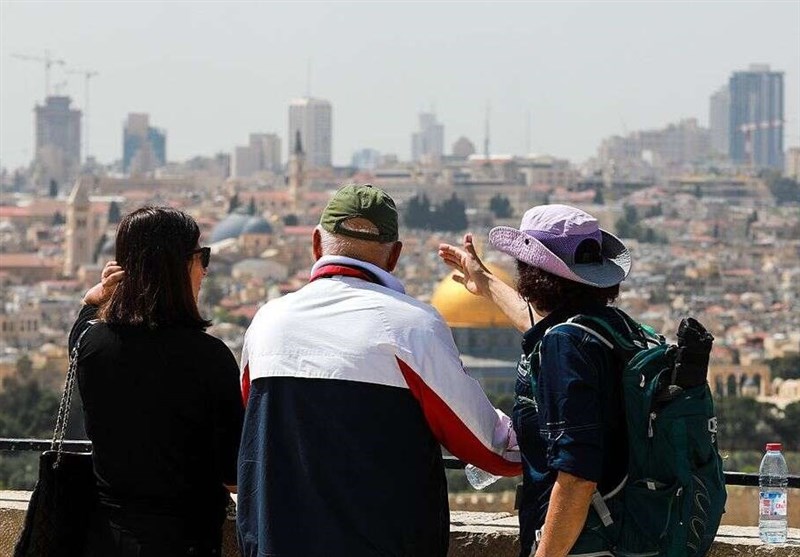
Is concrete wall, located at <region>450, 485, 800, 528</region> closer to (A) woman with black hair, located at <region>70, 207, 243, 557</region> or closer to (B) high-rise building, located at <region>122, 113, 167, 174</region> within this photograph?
(A) woman with black hair, located at <region>70, 207, 243, 557</region>

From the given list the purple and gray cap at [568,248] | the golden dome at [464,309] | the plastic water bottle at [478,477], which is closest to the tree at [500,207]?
the golden dome at [464,309]

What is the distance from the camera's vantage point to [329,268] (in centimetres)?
245

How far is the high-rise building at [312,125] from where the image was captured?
150m

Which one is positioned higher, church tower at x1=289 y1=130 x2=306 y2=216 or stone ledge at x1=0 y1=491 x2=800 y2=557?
stone ledge at x1=0 y1=491 x2=800 y2=557

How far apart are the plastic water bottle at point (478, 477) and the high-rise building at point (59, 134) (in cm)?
14444

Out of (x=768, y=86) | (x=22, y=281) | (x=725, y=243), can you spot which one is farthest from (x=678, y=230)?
(x=768, y=86)

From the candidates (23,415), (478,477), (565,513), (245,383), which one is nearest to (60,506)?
(245,383)

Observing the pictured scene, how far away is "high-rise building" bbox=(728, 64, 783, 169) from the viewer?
148m

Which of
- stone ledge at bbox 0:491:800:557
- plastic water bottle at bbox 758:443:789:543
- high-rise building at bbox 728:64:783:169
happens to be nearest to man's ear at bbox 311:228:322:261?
stone ledge at bbox 0:491:800:557

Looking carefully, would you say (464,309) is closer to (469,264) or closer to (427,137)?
(469,264)

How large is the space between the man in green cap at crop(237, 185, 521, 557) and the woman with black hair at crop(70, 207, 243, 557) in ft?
0.24

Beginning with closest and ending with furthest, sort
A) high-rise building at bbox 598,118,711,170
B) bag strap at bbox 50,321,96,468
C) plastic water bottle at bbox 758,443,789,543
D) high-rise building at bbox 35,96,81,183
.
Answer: bag strap at bbox 50,321,96,468, plastic water bottle at bbox 758,443,789,543, high-rise building at bbox 35,96,81,183, high-rise building at bbox 598,118,711,170

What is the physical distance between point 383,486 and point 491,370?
138 feet

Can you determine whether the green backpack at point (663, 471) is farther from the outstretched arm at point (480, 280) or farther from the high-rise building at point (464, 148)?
the high-rise building at point (464, 148)
